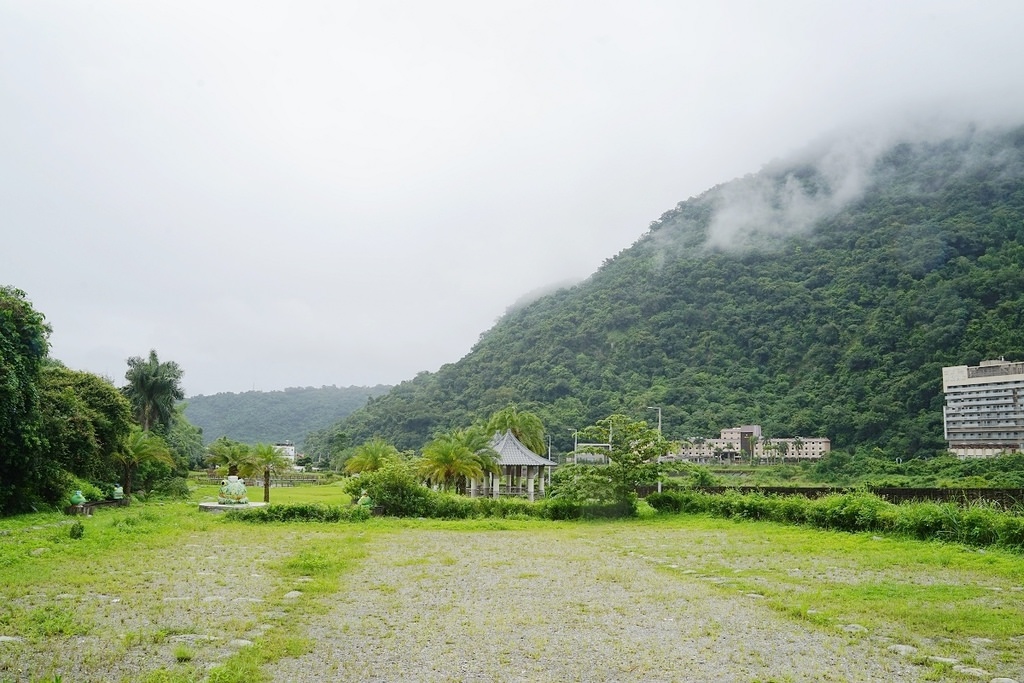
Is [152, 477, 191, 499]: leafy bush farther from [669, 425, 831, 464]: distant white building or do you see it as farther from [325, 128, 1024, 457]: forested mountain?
[325, 128, 1024, 457]: forested mountain

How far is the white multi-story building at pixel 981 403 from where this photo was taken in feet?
183

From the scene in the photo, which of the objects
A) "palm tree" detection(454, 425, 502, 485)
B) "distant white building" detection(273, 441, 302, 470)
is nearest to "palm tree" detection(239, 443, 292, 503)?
"distant white building" detection(273, 441, 302, 470)

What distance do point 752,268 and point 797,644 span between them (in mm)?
90606

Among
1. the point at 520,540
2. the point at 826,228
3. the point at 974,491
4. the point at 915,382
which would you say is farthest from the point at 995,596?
the point at 826,228

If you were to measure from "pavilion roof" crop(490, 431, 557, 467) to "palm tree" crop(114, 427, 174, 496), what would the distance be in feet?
53.6

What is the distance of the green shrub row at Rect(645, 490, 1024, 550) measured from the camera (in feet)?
47.4

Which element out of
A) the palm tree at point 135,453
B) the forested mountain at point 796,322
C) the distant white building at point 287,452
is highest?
the forested mountain at point 796,322

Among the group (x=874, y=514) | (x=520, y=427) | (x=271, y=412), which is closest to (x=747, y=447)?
(x=520, y=427)

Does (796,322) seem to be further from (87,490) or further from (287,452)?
(87,490)

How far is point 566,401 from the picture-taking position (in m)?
78.8

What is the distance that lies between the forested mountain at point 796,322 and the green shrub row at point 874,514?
37.8 meters

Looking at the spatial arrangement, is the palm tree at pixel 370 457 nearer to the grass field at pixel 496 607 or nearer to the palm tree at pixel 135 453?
the palm tree at pixel 135 453

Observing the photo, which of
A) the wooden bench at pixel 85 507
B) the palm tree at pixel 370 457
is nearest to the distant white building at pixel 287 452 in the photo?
the palm tree at pixel 370 457

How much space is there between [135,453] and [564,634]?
97.2ft
